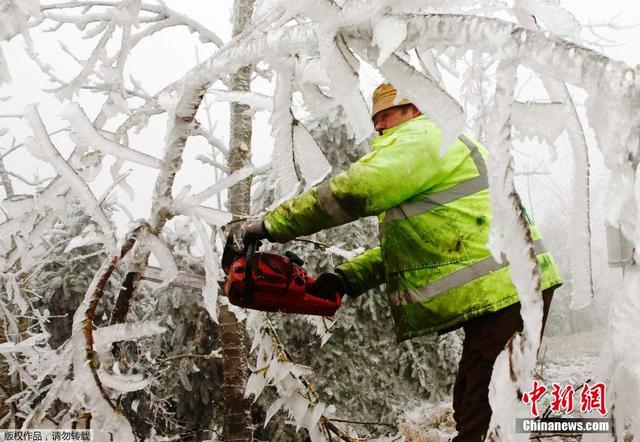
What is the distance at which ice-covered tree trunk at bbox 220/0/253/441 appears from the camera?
3.43m

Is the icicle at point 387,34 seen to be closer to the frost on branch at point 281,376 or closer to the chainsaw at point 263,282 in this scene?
the chainsaw at point 263,282

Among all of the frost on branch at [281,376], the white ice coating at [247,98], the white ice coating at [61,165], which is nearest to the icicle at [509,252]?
the white ice coating at [247,98]

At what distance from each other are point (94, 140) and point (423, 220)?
135cm

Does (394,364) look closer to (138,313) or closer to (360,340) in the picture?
(360,340)

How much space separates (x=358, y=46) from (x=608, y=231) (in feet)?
1.64

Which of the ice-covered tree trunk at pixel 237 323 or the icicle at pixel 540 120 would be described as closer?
the icicle at pixel 540 120

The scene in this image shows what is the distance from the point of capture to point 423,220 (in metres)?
2.02

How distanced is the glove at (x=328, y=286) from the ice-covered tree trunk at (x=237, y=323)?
4.16 feet

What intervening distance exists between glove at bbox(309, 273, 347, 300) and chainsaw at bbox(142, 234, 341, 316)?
0.09 feet

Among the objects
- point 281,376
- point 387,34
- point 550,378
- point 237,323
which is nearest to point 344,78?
point 387,34

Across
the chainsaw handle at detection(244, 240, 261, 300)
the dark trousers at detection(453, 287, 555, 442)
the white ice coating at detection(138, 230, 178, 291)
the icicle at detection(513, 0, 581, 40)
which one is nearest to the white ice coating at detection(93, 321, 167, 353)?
the white ice coating at detection(138, 230, 178, 291)

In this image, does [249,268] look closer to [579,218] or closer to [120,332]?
[120,332]

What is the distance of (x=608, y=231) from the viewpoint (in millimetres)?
671

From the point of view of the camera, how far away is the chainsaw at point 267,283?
6.10ft
